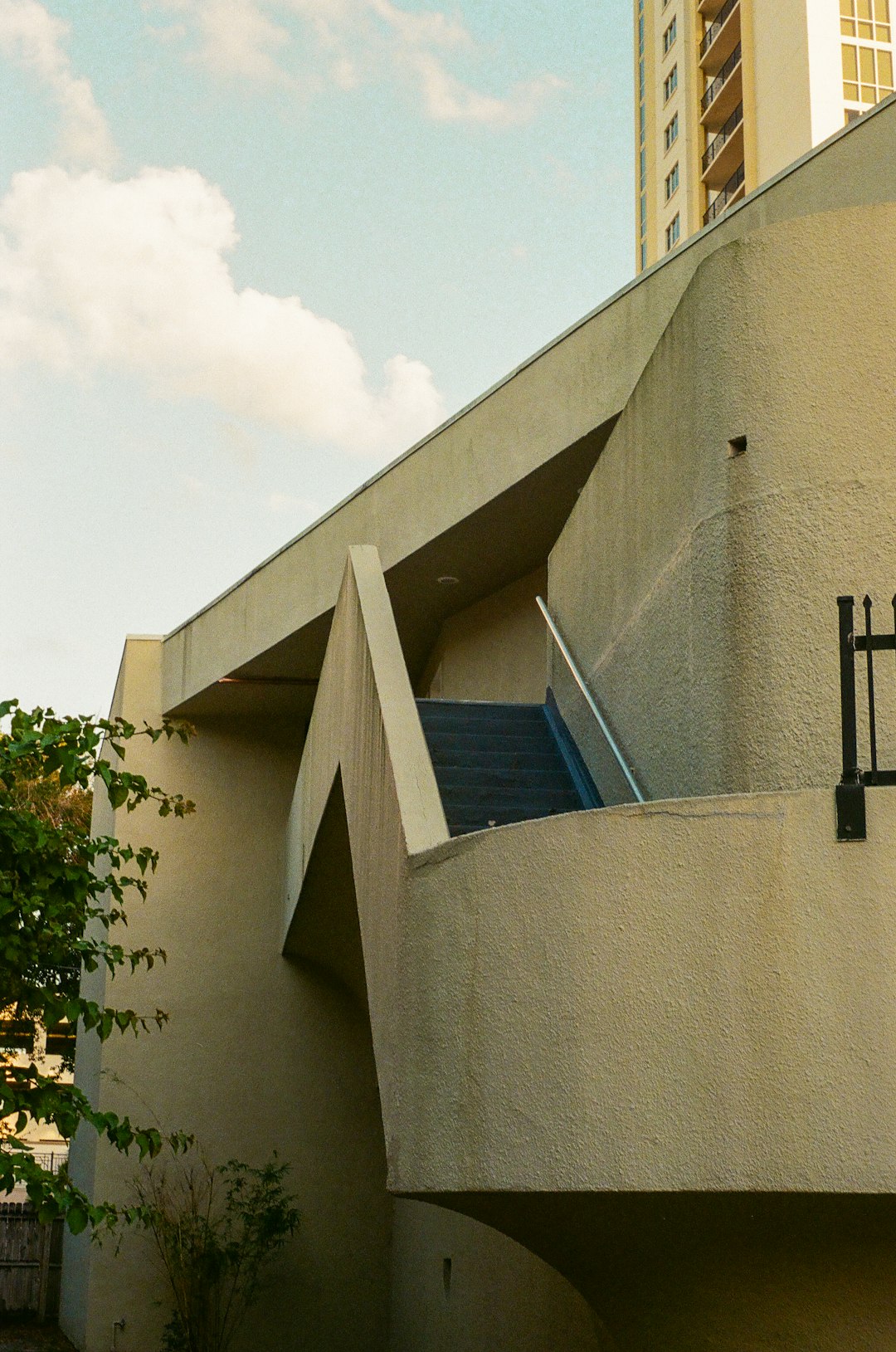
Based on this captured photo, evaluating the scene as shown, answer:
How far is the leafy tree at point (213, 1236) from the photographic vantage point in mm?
14750

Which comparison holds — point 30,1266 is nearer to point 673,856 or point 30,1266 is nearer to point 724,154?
point 673,856

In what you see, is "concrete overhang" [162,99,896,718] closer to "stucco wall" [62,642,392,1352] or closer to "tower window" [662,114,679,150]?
"stucco wall" [62,642,392,1352]

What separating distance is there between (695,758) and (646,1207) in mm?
2201

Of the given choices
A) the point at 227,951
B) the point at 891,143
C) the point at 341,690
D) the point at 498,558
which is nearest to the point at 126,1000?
the point at 227,951

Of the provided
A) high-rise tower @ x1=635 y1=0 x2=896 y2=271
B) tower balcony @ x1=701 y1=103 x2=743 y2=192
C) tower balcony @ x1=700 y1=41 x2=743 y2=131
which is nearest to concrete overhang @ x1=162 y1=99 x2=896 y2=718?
high-rise tower @ x1=635 y1=0 x2=896 y2=271

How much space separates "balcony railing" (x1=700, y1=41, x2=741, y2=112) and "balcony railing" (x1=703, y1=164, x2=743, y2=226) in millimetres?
1794

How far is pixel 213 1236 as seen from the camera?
14.9m

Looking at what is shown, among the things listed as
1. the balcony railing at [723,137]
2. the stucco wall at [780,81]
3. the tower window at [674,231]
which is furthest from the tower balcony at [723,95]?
the tower window at [674,231]

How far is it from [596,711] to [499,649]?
6383 millimetres

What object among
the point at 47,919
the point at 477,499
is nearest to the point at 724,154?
the point at 477,499

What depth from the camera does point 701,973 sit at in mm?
5133

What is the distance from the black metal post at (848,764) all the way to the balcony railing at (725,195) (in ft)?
115

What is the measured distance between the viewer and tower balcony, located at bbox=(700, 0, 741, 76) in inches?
1463

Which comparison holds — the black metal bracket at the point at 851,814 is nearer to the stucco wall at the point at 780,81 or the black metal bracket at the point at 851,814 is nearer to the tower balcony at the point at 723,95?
the stucco wall at the point at 780,81
